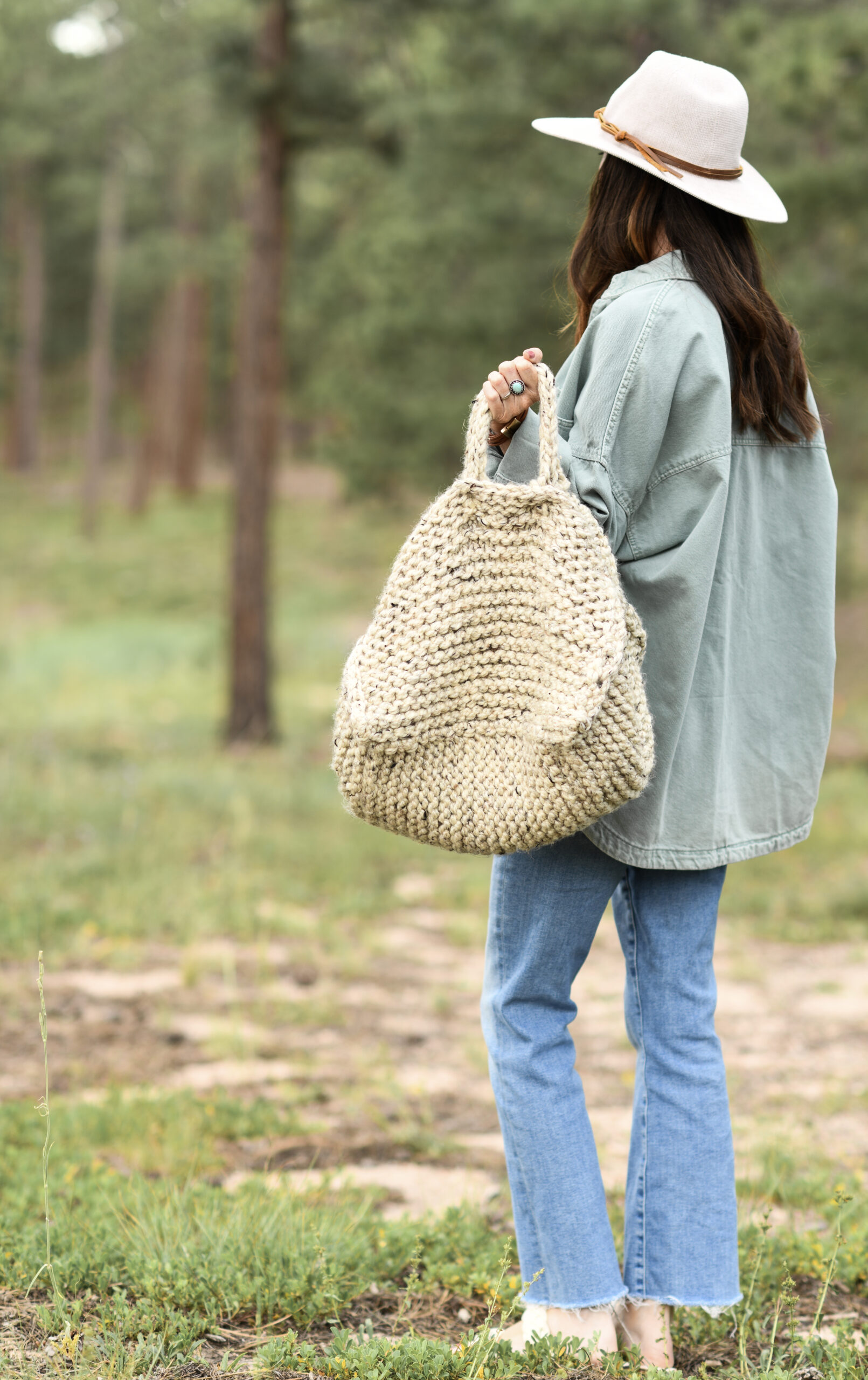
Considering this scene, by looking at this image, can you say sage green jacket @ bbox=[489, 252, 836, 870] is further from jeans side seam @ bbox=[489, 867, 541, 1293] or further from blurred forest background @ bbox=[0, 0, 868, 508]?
blurred forest background @ bbox=[0, 0, 868, 508]

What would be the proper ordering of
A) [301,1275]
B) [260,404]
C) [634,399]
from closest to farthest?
1. [634,399]
2. [301,1275]
3. [260,404]

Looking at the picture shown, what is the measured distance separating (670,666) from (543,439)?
0.42 meters

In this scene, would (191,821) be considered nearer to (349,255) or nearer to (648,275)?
(648,275)

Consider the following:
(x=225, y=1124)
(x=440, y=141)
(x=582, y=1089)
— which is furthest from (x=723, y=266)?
(x=440, y=141)

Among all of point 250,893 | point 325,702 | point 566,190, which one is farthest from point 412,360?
point 250,893

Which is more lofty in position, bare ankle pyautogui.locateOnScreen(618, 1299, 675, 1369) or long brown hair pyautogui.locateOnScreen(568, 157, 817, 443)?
long brown hair pyautogui.locateOnScreen(568, 157, 817, 443)

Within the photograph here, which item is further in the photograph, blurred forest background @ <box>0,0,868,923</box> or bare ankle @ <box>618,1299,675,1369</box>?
blurred forest background @ <box>0,0,868,923</box>

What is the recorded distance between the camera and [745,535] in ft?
7.04

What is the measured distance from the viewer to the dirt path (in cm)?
360

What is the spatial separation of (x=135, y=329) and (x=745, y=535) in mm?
33705

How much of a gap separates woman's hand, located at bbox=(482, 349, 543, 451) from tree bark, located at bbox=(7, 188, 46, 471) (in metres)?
28.6

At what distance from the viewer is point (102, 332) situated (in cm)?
2359

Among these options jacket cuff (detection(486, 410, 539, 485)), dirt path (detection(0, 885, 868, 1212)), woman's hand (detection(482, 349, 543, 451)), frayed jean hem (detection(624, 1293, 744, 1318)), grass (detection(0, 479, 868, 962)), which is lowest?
dirt path (detection(0, 885, 868, 1212))

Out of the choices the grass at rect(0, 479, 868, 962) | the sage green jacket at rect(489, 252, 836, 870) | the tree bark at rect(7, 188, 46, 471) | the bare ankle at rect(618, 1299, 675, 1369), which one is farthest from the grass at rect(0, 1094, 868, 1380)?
the tree bark at rect(7, 188, 46, 471)
